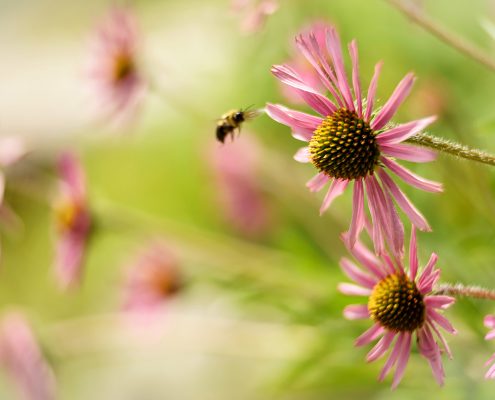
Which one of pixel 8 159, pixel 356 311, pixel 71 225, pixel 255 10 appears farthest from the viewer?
pixel 71 225

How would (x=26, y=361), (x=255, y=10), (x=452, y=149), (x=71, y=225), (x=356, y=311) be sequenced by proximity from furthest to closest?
(x=26, y=361), (x=71, y=225), (x=255, y=10), (x=356, y=311), (x=452, y=149)

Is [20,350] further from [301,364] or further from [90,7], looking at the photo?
[90,7]

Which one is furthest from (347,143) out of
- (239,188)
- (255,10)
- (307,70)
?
(239,188)

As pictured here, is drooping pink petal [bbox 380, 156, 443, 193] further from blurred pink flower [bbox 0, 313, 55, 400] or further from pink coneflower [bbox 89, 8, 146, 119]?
blurred pink flower [bbox 0, 313, 55, 400]

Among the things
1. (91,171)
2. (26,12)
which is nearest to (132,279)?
(91,171)

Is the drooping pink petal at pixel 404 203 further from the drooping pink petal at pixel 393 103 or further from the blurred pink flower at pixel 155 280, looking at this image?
the blurred pink flower at pixel 155 280

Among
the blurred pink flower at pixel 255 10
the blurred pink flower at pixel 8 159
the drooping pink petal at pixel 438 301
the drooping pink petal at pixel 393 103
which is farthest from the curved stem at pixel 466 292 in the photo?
the blurred pink flower at pixel 8 159

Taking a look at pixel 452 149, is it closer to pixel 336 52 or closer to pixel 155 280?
pixel 336 52
